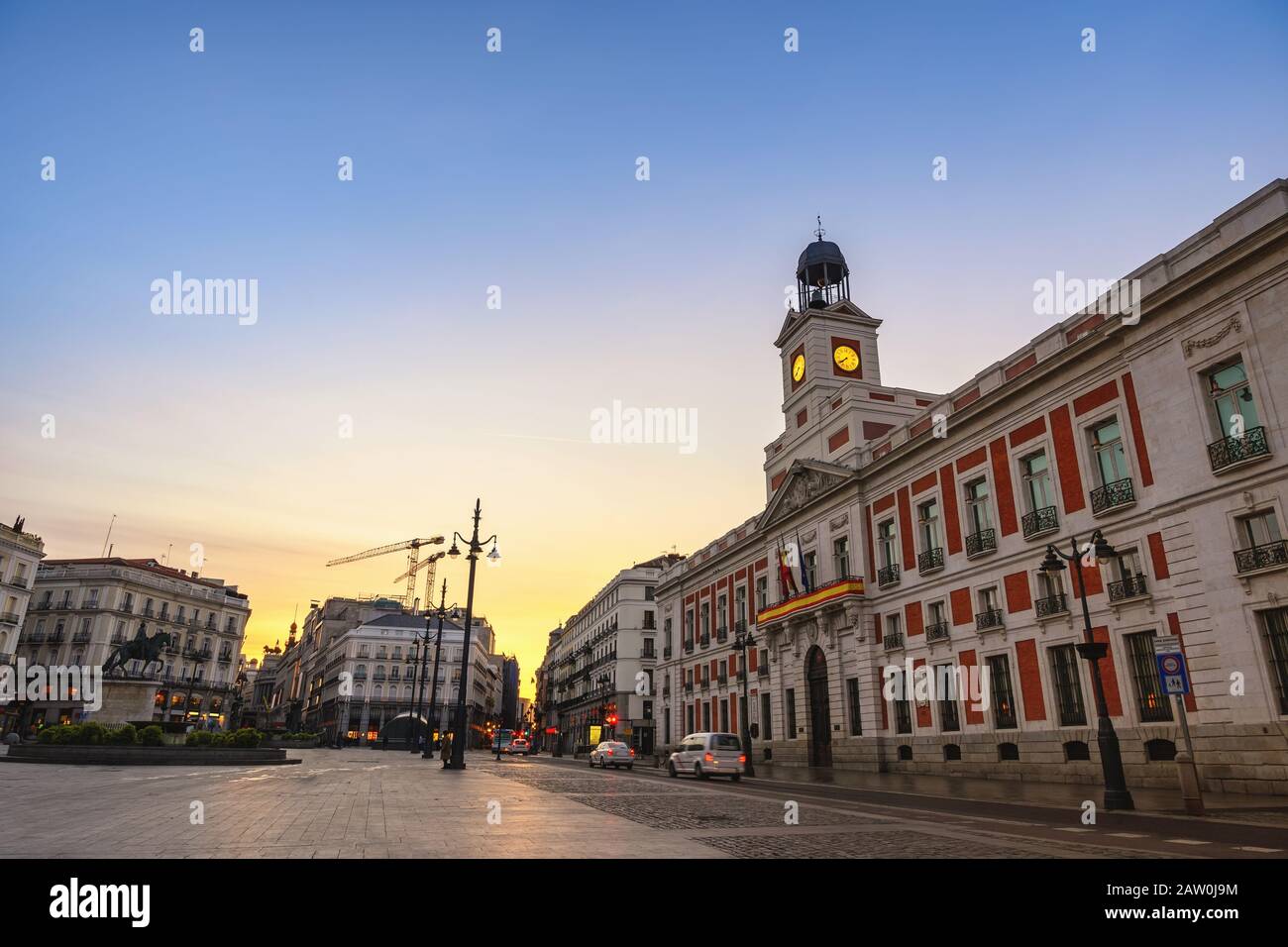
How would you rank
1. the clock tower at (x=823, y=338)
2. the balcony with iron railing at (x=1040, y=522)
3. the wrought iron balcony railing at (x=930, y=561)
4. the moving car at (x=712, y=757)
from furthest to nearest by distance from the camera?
the clock tower at (x=823, y=338) < the wrought iron balcony railing at (x=930, y=561) < the moving car at (x=712, y=757) < the balcony with iron railing at (x=1040, y=522)

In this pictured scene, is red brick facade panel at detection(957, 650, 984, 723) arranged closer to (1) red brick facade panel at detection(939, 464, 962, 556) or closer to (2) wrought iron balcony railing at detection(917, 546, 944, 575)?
(2) wrought iron balcony railing at detection(917, 546, 944, 575)

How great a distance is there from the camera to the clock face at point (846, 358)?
42.7 meters

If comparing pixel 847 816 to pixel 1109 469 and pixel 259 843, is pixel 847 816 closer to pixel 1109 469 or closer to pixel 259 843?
pixel 259 843

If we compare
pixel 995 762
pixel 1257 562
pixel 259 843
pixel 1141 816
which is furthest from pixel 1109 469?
pixel 259 843

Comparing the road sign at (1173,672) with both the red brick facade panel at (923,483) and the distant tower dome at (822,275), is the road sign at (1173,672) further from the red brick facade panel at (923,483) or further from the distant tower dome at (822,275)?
the distant tower dome at (822,275)

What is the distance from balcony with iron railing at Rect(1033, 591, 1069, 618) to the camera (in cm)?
2395

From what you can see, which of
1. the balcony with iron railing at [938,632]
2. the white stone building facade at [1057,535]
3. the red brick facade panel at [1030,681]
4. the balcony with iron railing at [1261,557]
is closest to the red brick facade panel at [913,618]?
the white stone building facade at [1057,535]

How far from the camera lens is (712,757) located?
86.4ft

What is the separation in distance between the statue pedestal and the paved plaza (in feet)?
150

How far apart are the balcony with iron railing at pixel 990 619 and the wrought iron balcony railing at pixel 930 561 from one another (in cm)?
291

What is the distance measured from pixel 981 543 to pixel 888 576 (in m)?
6.01

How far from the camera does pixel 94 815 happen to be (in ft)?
34.1

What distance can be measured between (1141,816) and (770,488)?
34.0 m
